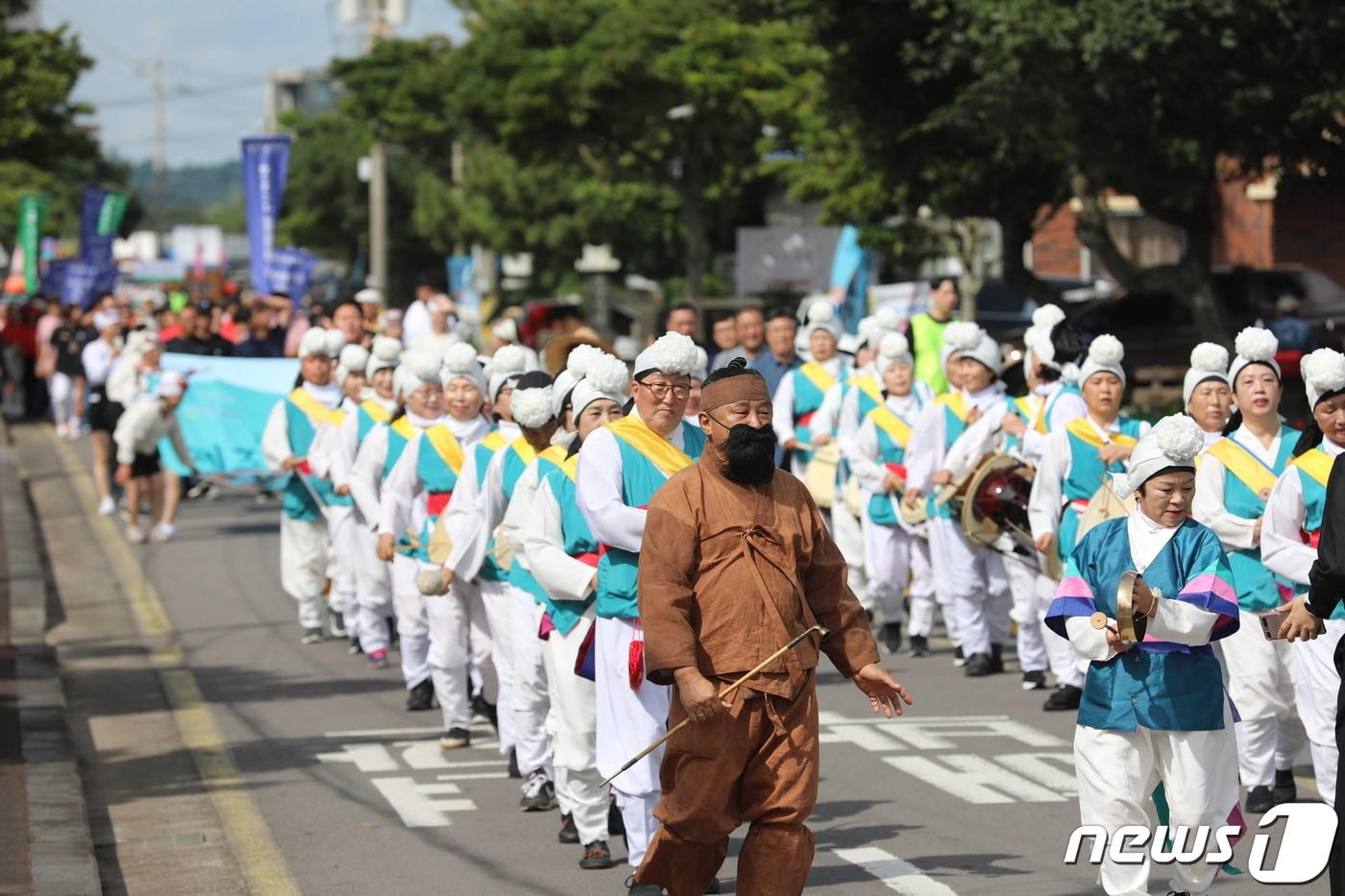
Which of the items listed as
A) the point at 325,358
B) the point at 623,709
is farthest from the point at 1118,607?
the point at 325,358

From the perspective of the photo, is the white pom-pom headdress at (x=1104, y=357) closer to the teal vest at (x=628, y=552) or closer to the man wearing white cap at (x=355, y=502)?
the teal vest at (x=628, y=552)

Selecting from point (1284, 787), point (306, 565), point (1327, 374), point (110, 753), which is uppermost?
point (1327, 374)

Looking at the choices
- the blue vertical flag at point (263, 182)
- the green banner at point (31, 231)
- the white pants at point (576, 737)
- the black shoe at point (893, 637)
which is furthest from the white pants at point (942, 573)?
the green banner at point (31, 231)

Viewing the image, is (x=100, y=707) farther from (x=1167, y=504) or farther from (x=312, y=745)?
(x=1167, y=504)

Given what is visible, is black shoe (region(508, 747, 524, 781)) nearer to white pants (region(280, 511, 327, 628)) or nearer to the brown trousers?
the brown trousers

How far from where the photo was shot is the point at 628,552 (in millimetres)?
7625

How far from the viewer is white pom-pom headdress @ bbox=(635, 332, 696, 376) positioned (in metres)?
7.43

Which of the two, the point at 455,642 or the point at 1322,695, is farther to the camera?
the point at 455,642

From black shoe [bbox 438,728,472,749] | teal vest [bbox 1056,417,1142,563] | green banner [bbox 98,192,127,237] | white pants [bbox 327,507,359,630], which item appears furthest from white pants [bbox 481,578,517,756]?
green banner [bbox 98,192,127,237]

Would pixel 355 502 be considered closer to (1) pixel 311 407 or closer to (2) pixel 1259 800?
(1) pixel 311 407

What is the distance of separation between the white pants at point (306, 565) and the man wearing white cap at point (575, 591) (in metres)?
6.51

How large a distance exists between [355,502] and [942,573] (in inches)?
140

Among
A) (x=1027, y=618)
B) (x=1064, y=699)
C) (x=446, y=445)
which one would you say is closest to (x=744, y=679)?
(x=446, y=445)

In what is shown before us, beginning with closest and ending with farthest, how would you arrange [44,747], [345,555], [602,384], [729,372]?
[729,372]
[602,384]
[44,747]
[345,555]
